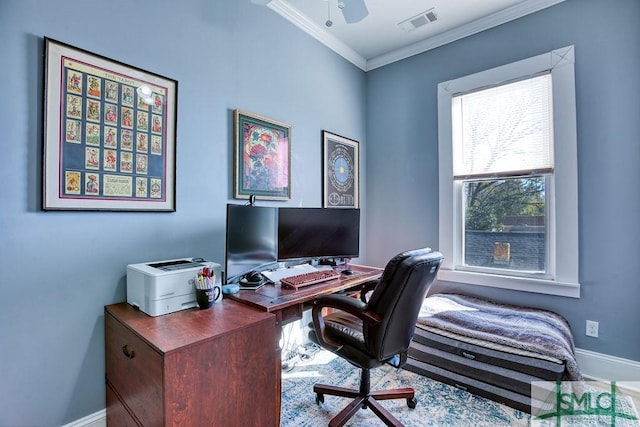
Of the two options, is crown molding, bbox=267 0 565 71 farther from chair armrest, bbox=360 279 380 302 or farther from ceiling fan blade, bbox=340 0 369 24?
chair armrest, bbox=360 279 380 302

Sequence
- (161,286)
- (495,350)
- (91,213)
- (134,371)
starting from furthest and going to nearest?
1. (495,350)
2. (91,213)
3. (161,286)
4. (134,371)

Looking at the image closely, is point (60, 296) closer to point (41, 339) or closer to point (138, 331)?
point (41, 339)

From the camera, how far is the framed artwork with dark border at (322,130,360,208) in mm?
2893

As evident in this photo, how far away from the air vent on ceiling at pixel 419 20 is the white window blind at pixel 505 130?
0.71 meters

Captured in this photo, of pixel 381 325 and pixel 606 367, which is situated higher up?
pixel 381 325

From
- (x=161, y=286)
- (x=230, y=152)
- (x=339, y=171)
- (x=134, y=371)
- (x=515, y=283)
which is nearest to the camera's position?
(x=134, y=371)

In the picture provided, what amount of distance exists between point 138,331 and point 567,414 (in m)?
2.37

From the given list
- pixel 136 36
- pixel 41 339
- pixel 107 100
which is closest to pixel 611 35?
pixel 136 36

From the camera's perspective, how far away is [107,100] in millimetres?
1523

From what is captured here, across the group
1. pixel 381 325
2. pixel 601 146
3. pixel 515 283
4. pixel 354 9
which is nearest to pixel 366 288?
pixel 381 325

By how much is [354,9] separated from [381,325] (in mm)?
1781

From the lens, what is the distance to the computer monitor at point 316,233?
2141 mm

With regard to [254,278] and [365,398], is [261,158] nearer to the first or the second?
[254,278]

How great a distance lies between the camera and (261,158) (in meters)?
2.26
